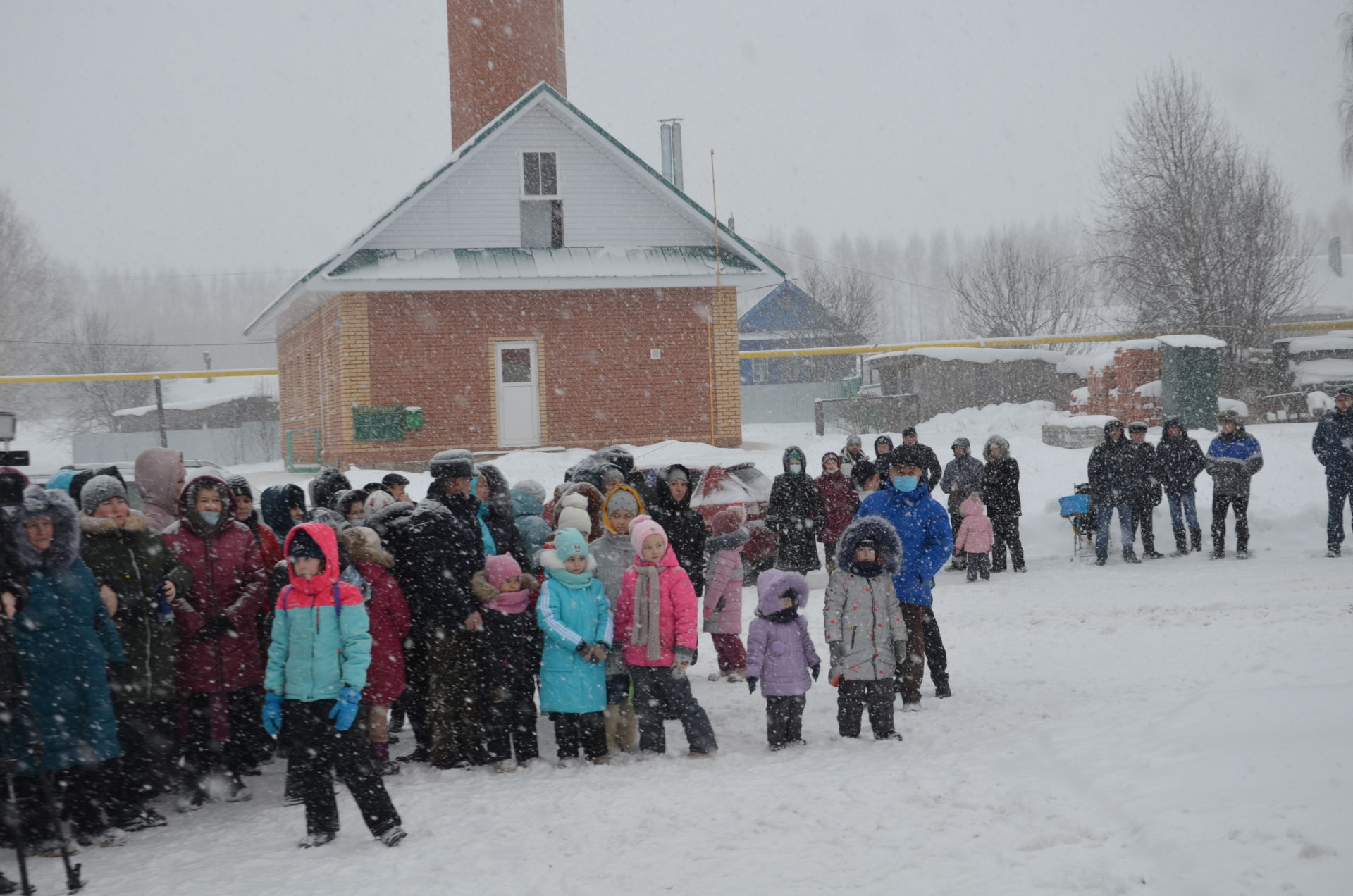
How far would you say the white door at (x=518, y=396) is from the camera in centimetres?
2289

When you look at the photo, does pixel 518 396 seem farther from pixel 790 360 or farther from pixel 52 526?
pixel 790 360

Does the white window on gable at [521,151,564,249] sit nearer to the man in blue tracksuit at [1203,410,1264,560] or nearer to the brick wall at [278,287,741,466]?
the brick wall at [278,287,741,466]

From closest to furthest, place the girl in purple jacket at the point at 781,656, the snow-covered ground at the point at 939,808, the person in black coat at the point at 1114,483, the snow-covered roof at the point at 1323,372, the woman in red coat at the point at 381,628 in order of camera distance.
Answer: the snow-covered ground at the point at 939,808, the woman in red coat at the point at 381,628, the girl in purple jacket at the point at 781,656, the person in black coat at the point at 1114,483, the snow-covered roof at the point at 1323,372

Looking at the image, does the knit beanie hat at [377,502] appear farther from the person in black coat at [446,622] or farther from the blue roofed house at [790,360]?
the blue roofed house at [790,360]

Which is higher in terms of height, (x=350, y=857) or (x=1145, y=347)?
(x=1145, y=347)

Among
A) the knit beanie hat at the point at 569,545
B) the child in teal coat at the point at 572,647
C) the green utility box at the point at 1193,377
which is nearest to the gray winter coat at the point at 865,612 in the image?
the child in teal coat at the point at 572,647

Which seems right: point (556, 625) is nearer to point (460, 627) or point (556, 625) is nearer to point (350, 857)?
point (460, 627)

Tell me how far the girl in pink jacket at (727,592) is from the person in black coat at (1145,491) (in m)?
6.94

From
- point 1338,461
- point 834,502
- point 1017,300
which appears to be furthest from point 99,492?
point 1017,300

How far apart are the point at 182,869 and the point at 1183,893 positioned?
4159mm

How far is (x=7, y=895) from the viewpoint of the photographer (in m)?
5.01

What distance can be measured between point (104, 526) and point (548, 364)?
56.1ft

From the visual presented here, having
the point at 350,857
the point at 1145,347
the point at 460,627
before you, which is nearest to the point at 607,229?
the point at 1145,347

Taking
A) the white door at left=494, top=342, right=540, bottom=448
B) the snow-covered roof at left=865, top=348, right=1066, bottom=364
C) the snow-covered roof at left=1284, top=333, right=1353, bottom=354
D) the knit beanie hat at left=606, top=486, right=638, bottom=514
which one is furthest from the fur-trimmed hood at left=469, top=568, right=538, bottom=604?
the snow-covered roof at left=1284, top=333, right=1353, bottom=354
